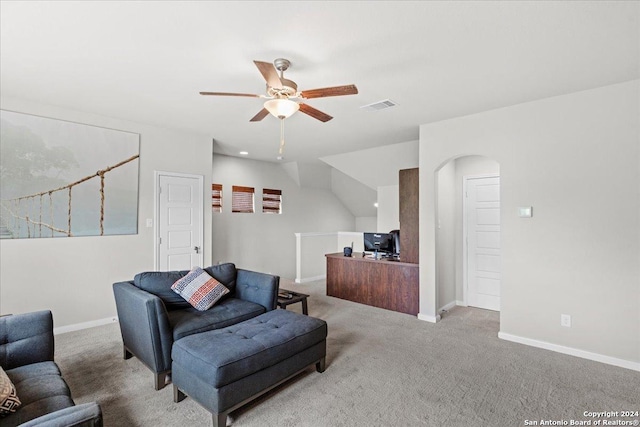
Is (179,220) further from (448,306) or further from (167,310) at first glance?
(448,306)

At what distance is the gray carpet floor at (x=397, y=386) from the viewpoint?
224 cm

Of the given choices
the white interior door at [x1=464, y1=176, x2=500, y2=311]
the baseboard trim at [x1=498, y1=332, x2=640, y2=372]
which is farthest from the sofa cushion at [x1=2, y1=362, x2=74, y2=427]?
the white interior door at [x1=464, y1=176, x2=500, y2=311]

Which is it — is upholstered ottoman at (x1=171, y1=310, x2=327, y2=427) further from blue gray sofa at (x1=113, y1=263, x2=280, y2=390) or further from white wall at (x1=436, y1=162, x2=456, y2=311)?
white wall at (x1=436, y1=162, x2=456, y2=311)

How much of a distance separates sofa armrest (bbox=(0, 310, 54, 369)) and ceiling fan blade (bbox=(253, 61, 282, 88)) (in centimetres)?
227

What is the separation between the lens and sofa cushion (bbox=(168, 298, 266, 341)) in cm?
271

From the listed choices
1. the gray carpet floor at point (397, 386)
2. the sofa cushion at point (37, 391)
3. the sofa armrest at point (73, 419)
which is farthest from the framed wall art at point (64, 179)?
the sofa armrest at point (73, 419)

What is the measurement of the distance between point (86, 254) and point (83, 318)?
0.79m

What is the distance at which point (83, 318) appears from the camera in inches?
157

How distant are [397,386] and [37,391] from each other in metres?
2.38

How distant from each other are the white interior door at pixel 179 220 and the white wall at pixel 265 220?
1.40 m

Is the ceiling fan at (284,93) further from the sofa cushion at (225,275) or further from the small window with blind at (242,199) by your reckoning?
the small window with blind at (242,199)

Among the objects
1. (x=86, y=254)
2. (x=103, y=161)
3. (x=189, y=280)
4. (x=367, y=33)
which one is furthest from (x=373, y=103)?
(x=86, y=254)

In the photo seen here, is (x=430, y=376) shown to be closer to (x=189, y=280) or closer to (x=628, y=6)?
(x=189, y=280)

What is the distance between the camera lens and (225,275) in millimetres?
3656
